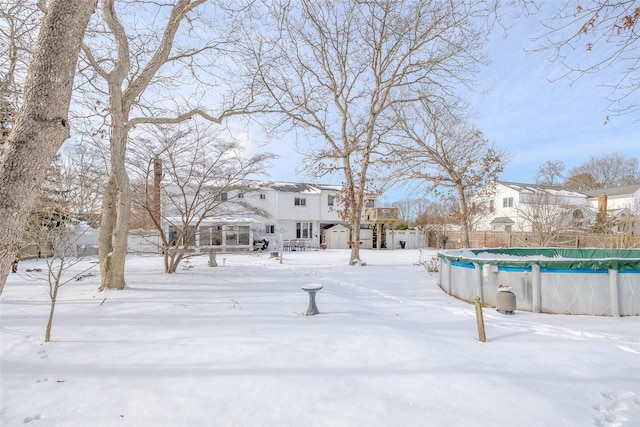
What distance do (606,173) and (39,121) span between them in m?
53.8

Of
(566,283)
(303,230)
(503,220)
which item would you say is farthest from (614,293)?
(503,220)

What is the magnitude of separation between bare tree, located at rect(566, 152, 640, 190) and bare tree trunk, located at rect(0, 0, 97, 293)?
170ft

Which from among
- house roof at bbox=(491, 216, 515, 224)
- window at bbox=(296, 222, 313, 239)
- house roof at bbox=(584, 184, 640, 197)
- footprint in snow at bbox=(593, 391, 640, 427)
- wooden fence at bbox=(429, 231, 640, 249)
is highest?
house roof at bbox=(584, 184, 640, 197)

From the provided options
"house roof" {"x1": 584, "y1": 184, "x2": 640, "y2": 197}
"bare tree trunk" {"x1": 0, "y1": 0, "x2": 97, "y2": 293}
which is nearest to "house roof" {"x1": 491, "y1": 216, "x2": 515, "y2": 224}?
"house roof" {"x1": 584, "y1": 184, "x2": 640, "y2": 197}

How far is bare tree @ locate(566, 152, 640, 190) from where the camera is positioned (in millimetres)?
39750

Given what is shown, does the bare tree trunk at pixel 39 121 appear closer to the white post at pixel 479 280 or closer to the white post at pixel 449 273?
the white post at pixel 479 280

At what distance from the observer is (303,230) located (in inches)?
1169

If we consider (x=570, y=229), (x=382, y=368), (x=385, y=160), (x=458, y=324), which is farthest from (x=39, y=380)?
(x=570, y=229)

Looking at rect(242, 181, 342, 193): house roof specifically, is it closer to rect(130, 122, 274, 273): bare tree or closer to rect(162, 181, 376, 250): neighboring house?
rect(162, 181, 376, 250): neighboring house

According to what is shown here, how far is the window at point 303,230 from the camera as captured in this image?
96.8ft

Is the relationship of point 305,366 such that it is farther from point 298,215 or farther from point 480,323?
point 298,215

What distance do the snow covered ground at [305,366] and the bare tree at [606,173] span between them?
44.6m

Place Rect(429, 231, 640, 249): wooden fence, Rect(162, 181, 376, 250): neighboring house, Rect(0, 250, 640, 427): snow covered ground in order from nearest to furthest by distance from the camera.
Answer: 1. Rect(0, 250, 640, 427): snow covered ground
2. Rect(429, 231, 640, 249): wooden fence
3. Rect(162, 181, 376, 250): neighboring house

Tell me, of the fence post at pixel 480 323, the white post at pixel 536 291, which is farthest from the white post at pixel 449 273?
the fence post at pixel 480 323
